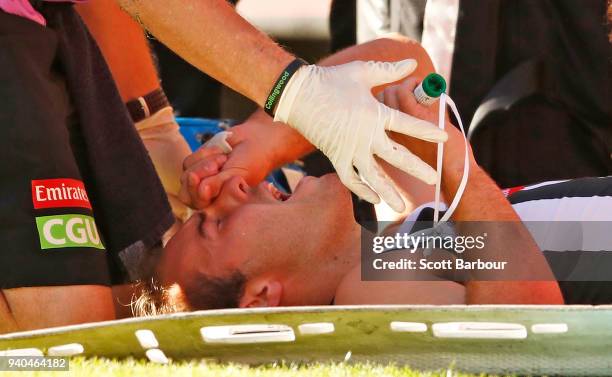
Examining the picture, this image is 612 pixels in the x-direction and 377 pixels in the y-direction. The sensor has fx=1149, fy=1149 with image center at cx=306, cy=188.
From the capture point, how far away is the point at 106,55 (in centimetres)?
339

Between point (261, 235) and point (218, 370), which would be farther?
point (261, 235)

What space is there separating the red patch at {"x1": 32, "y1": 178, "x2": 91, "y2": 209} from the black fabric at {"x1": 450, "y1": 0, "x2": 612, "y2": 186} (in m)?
1.62

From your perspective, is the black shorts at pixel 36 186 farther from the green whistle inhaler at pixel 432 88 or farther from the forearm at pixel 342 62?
the green whistle inhaler at pixel 432 88

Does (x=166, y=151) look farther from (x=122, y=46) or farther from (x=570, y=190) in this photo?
(x=570, y=190)

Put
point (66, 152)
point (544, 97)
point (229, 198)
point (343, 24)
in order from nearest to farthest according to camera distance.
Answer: point (66, 152) → point (229, 198) → point (544, 97) → point (343, 24)

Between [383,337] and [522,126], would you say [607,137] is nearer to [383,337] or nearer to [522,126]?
[522,126]

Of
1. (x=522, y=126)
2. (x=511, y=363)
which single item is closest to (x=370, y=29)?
(x=522, y=126)

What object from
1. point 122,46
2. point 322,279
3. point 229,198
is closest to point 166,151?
point 122,46

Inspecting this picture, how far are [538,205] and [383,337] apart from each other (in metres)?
0.82

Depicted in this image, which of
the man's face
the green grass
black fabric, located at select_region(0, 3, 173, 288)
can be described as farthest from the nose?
the green grass

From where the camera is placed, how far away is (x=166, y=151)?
11.5 ft

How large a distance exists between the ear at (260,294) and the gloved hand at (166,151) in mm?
679

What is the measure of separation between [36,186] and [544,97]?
1878mm

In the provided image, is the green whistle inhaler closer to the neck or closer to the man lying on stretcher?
the man lying on stretcher
